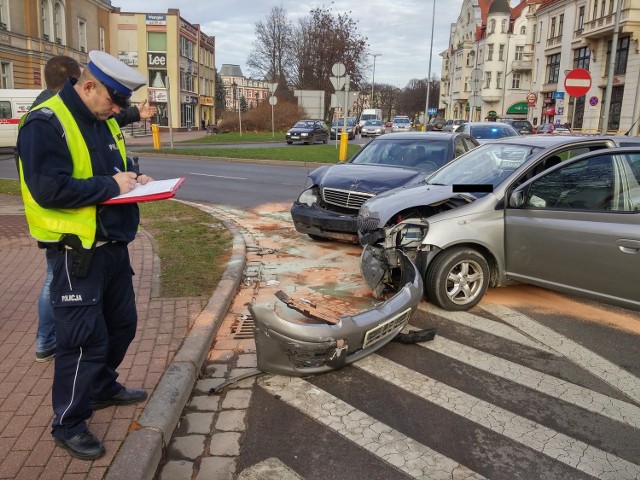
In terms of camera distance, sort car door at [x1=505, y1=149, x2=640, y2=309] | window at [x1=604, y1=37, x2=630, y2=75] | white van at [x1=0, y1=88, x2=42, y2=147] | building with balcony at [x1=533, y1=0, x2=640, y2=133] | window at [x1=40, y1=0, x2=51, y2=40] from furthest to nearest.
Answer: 1. window at [x1=604, y1=37, x2=630, y2=75]
2. building with balcony at [x1=533, y1=0, x2=640, y2=133]
3. window at [x1=40, y1=0, x2=51, y2=40]
4. white van at [x1=0, y1=88, x2=42, y2=147]
5. car door at [x1=505, y1=149, x2=640, y2=309]

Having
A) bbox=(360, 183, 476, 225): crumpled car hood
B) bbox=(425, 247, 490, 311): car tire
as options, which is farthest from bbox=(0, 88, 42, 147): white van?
bbox=(425, 247, 490, 311): car tire

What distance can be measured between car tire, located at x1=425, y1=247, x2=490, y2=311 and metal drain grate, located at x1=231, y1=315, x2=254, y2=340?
1707 mm

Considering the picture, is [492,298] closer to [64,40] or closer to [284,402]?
[284,402]

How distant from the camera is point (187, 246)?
745 cm

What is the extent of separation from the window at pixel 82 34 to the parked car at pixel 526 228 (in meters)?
44.0

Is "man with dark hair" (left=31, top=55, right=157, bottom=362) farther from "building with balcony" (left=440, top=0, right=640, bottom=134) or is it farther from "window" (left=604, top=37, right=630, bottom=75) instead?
"window" (left=604, top=37, right=630, bottom=75)

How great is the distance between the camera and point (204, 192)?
44.1ft

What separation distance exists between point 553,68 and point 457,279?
57.2 m

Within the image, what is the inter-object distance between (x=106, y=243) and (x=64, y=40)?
140ft

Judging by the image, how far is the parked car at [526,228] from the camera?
4.66 meters

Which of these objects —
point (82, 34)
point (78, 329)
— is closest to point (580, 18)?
point (82, 34)

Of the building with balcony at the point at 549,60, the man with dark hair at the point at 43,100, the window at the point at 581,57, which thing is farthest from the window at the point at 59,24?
the window at the point at 581,57

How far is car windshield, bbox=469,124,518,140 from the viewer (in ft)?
55.2

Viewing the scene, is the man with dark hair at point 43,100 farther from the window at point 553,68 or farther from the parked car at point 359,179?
the window at point 553,68
